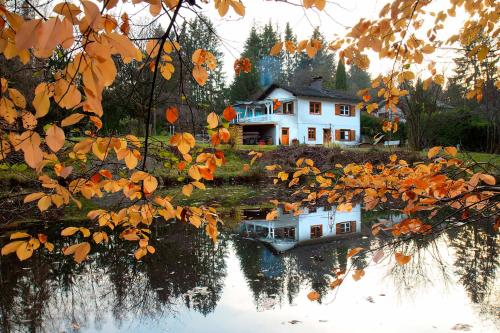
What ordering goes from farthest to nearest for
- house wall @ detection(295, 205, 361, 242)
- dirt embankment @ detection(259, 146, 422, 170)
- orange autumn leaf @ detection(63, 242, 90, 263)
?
1. dirt embankment @ detection(259, 146, 422, 170)
2. house wall @ detection(295, 205, 361, 242)
3. orange autumn leaf @ detection(63, 242, 90, 263)

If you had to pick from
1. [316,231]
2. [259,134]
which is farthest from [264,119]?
[316,231]

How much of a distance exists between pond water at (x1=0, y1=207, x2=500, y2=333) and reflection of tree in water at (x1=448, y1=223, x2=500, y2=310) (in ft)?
0.06

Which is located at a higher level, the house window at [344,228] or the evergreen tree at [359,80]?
the evergreen tree at [359,80]

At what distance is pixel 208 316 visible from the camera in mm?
4629

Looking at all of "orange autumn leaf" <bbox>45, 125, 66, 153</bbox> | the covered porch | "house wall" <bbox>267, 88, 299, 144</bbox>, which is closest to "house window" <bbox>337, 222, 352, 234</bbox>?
"orange autumn leaf" <bbox>45, 125, 66, 153</bbox>

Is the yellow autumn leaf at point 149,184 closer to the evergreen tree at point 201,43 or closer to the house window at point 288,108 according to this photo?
the evergreen tree at point 201,43

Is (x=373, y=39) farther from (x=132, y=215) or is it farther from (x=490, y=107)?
(x=490, y=107)

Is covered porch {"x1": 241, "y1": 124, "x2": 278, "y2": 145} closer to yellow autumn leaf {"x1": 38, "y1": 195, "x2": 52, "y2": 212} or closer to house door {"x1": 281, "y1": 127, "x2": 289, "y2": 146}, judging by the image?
house door {"x1": 281, "y1": 127, "x2": 289, "y2": 146}

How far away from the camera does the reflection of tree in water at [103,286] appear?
4.56 metres

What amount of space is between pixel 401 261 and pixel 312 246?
5300mm

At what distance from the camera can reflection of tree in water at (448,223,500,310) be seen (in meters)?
5.18

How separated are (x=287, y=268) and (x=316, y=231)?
277cm

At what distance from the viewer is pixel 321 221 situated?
9.76 meters

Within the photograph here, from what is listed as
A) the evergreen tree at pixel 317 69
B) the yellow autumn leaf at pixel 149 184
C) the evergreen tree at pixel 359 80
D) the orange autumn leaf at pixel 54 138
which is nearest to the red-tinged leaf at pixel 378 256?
the yellow autumn leaf at pixel 149 184
